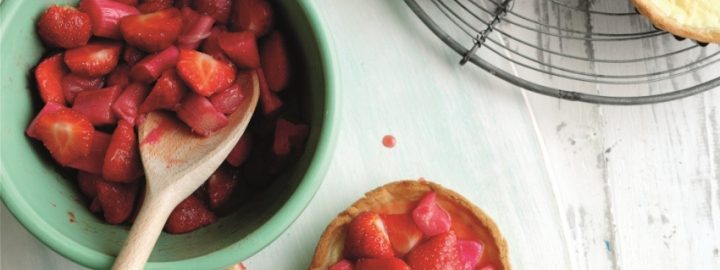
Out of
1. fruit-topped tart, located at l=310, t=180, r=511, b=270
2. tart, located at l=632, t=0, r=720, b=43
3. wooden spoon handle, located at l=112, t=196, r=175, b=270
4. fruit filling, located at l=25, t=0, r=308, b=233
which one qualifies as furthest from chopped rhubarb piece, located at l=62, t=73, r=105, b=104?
tart, located at l=632, t=0, r=720, b=43

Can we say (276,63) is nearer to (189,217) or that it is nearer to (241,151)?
(241,151)

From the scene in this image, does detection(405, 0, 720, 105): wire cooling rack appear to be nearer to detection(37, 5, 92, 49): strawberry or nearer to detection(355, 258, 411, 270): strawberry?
detection(355, 258, 411, 270): strawberry

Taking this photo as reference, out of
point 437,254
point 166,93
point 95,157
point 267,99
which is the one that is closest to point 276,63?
point 267,99

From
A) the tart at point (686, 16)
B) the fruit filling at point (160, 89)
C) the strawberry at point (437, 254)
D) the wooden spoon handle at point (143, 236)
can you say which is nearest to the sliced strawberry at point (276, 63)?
the fruit filling at point (160, 89)

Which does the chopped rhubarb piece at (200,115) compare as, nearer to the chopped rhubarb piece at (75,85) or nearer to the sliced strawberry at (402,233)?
the chopped rhubarb piece at (75,85)

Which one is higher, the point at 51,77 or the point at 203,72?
the point at 203,72
